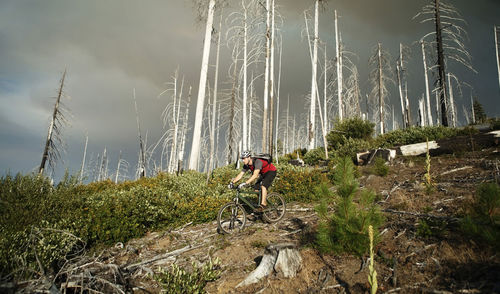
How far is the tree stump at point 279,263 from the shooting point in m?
3.96

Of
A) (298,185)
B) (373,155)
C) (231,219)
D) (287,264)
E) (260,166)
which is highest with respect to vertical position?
(373,155)

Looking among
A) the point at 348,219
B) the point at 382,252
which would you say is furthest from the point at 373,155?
Answer: the point at 348,219

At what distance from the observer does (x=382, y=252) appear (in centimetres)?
377

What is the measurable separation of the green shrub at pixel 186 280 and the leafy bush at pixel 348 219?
85.1 inches

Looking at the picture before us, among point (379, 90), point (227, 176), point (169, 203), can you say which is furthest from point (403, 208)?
point (379, 90)

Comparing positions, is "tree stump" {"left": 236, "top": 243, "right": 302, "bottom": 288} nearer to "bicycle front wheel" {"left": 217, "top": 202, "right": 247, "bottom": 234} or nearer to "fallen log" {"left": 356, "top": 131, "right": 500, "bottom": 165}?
"bicycle front wheel" {"left": 217, "top": 202, "right": 247, "bottom": 234}

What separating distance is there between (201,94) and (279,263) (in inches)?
490


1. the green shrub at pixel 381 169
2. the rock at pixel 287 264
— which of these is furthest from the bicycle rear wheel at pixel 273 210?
the green shrub at pixel 381 169

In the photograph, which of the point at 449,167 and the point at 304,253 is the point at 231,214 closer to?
the point at 304,253

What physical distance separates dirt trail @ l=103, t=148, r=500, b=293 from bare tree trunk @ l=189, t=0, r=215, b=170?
7.03m

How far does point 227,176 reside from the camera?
13648 millimetres

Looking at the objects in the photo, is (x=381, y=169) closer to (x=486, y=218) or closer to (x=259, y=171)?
(x=259, y=171)

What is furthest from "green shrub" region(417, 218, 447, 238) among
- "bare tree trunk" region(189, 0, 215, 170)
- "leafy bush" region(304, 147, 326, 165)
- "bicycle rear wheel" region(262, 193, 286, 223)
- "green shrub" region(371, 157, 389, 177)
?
"leafy bush" region(304, 147, 326, 165)

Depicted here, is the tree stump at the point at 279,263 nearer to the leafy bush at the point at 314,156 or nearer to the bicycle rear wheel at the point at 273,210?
the bicycle rear wheel at the point at 273,210
